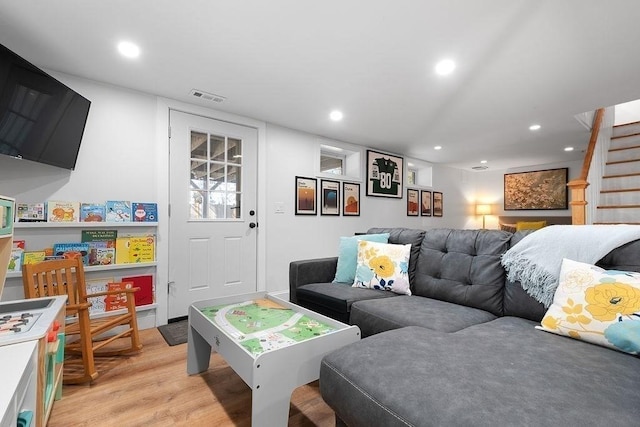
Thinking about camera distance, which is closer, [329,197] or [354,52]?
[354,52]

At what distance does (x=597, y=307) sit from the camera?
1171mm

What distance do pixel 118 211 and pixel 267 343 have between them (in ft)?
6.80

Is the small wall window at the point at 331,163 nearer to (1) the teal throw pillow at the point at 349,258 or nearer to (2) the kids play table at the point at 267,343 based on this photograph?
(1) the teal throw pillow at the point at 349,258

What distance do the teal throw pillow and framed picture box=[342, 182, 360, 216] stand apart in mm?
1867

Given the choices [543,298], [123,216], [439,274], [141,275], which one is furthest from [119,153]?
[543,298]

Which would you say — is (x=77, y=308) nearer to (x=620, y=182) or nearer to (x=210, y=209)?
(x=210, y=209)

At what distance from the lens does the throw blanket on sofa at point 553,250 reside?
54.1 inches

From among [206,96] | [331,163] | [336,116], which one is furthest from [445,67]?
[331,163]

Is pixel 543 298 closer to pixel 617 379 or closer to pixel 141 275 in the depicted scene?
pixel 617 379

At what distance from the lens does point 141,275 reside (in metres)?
2.71

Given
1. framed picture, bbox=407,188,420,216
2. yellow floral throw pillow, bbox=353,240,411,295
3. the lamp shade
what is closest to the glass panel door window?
yellow floral throw pillow, bbox=353,240,411,295

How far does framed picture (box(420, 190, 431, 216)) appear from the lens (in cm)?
559

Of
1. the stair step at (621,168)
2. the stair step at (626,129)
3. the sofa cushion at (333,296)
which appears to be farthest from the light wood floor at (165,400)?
the stair step at (626,129)

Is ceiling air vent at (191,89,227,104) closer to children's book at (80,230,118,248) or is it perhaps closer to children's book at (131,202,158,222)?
children's book at (131,202,158,222)
